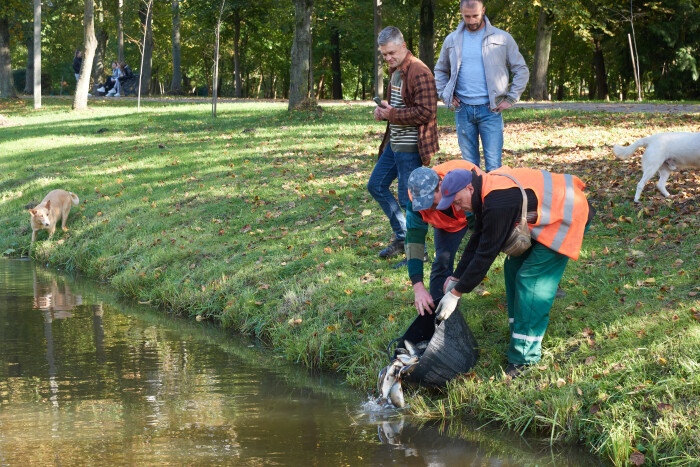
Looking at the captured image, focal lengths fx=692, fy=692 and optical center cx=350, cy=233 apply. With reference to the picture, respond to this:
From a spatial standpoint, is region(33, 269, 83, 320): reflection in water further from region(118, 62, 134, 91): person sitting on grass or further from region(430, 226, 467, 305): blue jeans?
region(118, 62, 134, 91): person sitting on grass

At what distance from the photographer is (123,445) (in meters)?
4.77

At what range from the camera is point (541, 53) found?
24734mm

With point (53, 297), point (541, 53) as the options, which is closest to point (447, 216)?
point (53, 297)

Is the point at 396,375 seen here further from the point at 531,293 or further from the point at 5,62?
the point at 5,62

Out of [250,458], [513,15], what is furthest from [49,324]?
[513,15]

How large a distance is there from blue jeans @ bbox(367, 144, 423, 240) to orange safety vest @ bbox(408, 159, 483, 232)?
1.64 m

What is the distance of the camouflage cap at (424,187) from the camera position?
453cm

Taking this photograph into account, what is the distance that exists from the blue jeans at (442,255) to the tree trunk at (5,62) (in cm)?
3106

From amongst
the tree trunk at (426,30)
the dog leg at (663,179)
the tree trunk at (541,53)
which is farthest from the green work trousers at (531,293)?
the tree trunk at (541,53)

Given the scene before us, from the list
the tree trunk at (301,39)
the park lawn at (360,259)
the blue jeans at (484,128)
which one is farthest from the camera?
the tree trunk at (301,39)

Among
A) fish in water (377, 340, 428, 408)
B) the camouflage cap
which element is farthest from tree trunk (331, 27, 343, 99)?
the camouflage cap

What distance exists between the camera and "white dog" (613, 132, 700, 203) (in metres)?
8.51

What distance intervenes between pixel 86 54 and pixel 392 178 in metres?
20.8

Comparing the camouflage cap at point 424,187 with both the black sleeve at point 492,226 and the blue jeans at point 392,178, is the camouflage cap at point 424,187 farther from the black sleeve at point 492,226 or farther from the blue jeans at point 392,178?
the blue jeans at point 392,178
